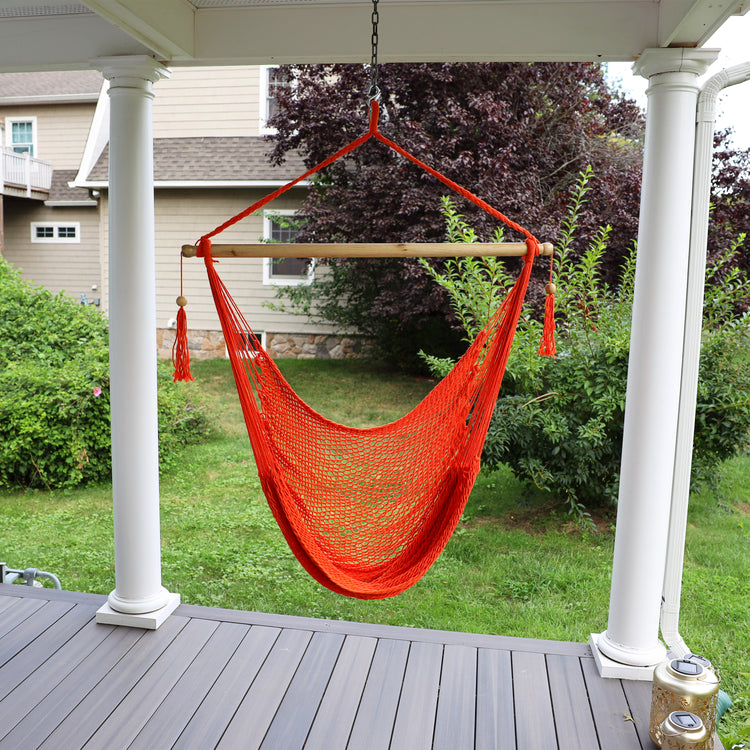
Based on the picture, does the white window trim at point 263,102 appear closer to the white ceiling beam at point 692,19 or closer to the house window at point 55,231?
the house window at point 55,231

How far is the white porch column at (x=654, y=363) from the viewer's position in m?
2.06

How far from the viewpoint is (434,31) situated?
2.17m

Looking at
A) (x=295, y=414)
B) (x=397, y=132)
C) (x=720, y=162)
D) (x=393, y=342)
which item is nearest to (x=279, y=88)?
(x=397, y=132)

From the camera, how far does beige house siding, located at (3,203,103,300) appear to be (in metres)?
9.50

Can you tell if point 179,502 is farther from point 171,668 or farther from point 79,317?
point 171,668

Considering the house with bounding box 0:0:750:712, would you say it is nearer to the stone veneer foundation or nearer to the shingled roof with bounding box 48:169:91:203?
the stone veneer foundation

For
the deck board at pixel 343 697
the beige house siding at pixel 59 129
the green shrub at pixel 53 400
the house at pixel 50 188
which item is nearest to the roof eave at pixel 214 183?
the house at pixel 50 188

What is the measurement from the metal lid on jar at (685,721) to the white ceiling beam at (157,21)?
2214mm

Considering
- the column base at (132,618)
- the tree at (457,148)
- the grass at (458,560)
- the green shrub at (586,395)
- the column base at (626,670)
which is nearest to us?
the column base at (626,670)

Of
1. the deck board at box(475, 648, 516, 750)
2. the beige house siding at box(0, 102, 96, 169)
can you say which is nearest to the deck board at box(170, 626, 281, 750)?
the deck board at box(475, 648, 516, 750)

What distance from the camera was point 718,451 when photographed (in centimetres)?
371

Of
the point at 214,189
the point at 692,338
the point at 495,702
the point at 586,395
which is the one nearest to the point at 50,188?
the point at 214,189

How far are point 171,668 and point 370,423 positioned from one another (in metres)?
3.78

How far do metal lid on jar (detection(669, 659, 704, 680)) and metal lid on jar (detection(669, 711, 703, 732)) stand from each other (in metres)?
0.09
